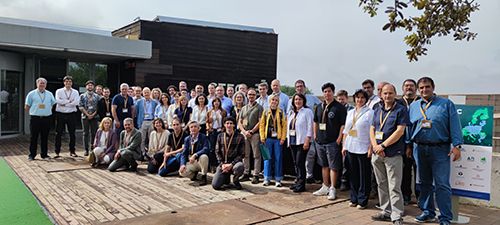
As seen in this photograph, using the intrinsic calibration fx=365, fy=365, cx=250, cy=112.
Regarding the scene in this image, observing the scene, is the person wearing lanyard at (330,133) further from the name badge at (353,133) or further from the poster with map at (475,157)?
the poster with map at (475,157)

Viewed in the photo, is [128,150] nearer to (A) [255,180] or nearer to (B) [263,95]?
(A) [255,180]

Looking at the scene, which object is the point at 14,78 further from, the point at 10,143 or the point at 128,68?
the point at 128,68

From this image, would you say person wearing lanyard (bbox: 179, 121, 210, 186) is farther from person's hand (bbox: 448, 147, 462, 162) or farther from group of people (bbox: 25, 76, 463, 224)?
person's hand (bbox: 448, 147, 462, 162)

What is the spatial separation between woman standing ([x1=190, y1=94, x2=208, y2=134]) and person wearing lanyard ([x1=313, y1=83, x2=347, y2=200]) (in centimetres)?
249

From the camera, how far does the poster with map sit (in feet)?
13.6

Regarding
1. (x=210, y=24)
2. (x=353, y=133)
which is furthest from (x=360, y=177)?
(x=210, y=24)

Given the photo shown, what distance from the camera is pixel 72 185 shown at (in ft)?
18.8

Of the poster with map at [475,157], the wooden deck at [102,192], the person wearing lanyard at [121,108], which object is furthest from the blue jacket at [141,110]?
the poster with map at [475,157]

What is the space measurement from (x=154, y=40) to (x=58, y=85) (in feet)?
12.4

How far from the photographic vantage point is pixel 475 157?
4.20 m

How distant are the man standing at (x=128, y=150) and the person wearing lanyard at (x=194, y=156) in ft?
4.21

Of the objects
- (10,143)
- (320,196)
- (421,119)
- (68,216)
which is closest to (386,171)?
(421,119)

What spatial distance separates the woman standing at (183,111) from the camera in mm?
7401

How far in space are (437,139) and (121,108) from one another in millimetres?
6606
